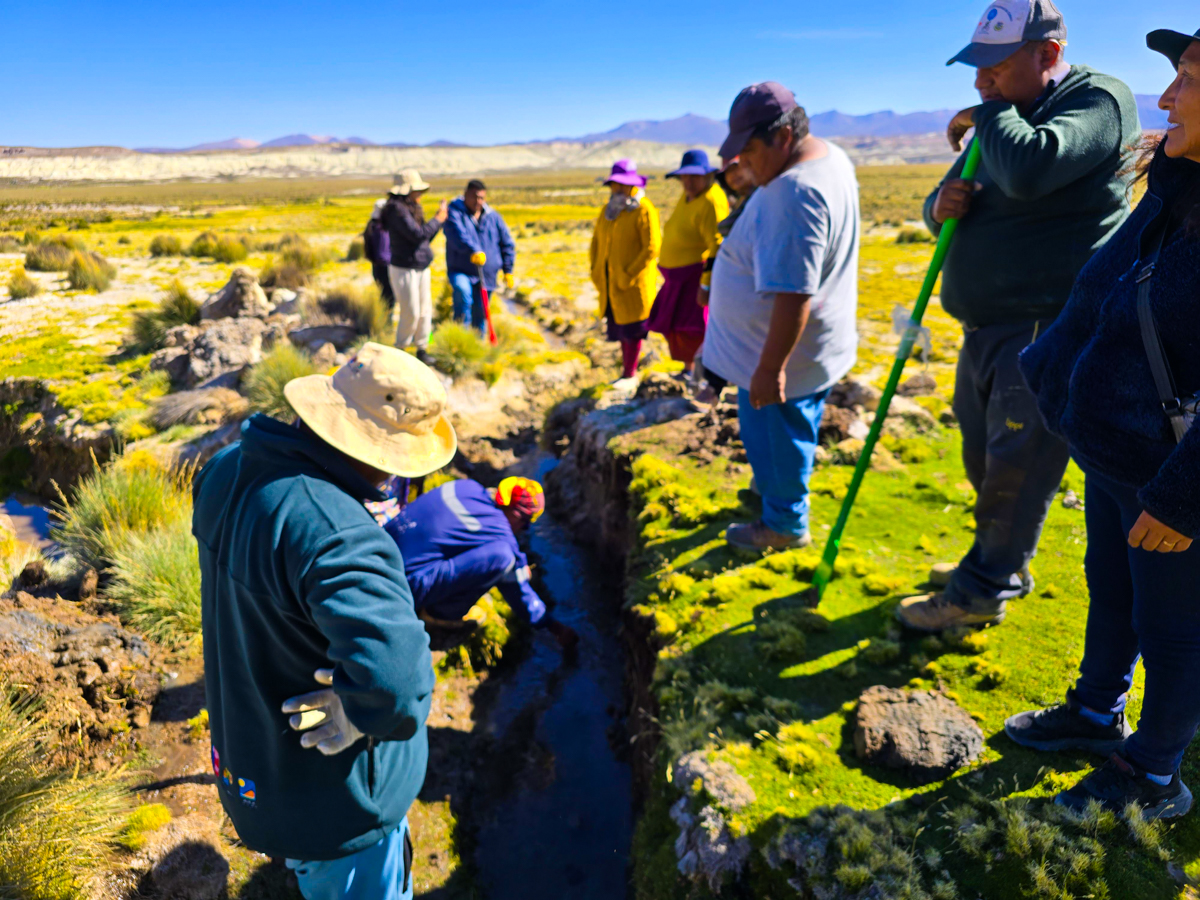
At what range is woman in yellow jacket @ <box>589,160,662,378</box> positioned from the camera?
22.1 ft

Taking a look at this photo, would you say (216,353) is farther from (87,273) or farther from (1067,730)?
(1067,730)

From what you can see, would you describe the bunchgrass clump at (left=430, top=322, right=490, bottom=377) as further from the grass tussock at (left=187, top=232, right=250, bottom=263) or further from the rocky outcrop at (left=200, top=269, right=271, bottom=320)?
the grass tussock at (left=187, top=232, right=250, bottom=263)

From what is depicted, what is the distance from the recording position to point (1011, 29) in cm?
246

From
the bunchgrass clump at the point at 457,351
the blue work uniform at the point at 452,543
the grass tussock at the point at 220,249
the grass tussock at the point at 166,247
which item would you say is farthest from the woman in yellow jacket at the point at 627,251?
the grass tussock at the point at 166,247

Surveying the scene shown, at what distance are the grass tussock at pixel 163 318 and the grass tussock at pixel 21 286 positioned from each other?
1669 millimetres

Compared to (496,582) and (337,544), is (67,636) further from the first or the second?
(337,544)

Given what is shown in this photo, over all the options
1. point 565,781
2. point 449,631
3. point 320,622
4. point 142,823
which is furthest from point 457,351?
point 320,622

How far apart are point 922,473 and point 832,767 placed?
297 cm

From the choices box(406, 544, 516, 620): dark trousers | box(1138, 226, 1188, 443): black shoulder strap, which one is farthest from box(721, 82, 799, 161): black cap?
box(406, 544, 516, 620): dark trousers

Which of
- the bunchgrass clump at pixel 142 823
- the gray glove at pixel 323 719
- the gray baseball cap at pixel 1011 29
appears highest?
the gray baseball cap at pixel 1011 29

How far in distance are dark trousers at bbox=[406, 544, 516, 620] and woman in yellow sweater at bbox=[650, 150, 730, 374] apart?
293cm

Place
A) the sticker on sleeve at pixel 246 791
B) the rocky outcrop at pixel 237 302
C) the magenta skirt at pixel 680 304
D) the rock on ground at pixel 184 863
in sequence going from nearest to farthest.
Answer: the sticker on sleeve at pixel 246 791 → the rock on ground at pixel 184 863 → the magenta skirt at pixel 680 304 → the rocky outcrop at pixel 237 302

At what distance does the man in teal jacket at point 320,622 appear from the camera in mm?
1559

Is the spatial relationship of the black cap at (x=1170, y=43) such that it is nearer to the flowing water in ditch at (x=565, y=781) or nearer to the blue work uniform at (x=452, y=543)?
the blue work uniform at (x=452, y=543)
